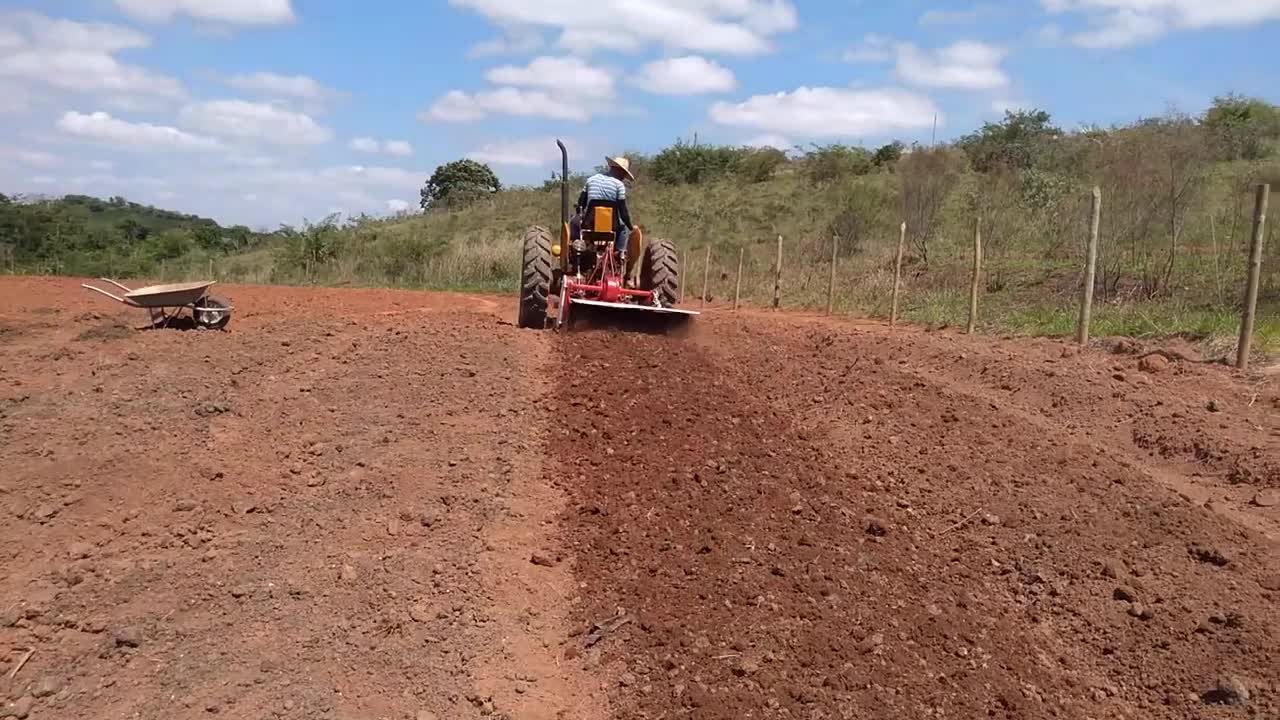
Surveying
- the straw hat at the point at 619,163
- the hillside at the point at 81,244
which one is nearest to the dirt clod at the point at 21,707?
the straw hat at the point at 619,163

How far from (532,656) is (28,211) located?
3086 cm

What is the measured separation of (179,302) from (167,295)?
0.70 ft

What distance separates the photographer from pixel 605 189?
9.53 metres

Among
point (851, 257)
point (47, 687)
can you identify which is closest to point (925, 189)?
point (851, 257)

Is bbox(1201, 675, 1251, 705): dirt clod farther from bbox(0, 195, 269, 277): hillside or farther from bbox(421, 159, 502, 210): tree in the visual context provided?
bbox(421, 159, 502, 210): tree

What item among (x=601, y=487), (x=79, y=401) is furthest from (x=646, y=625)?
(x=79, y=401)

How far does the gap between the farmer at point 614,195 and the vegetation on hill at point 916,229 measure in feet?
14.9

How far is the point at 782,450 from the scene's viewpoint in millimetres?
6160

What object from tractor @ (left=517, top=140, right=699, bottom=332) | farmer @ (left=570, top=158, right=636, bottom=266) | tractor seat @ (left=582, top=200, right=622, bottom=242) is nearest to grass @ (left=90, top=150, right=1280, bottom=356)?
tractor @ (left=517, top=140, right=699, bottom=332)

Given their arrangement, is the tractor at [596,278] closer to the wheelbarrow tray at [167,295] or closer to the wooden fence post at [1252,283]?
the wheelbarrow tray at [167,295]

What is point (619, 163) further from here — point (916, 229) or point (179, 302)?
point (916, 229)

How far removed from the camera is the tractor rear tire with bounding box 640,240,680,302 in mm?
9797

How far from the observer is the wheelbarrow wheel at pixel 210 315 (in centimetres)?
1055

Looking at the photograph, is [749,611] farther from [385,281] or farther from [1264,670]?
[385,281]
